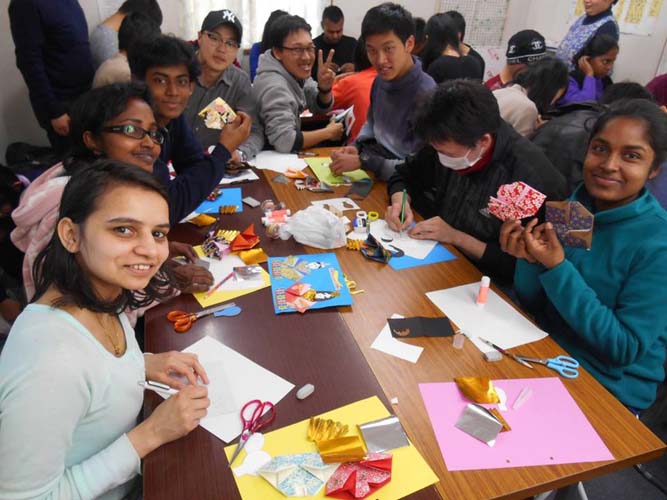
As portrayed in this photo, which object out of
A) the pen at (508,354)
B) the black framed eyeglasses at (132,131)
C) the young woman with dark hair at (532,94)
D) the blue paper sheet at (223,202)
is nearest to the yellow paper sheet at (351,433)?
the pen at (508,354)

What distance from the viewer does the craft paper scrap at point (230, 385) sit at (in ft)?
3.46

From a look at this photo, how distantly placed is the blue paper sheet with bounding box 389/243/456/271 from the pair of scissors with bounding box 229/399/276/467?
0.79 metres

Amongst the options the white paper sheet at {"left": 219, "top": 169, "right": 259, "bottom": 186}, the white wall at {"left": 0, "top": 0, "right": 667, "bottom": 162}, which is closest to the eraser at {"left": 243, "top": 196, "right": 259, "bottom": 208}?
the white paper sheet at {"left": 219, "top": 169, "right": 259, "bottom": 186}

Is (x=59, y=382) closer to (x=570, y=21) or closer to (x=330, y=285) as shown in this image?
(x=330, y=285)

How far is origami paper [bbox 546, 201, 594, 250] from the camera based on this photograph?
1.33 m

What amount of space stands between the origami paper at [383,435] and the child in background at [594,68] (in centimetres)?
375

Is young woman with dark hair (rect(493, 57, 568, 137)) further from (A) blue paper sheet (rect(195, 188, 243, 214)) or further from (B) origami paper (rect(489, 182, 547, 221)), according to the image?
(A) blue paper sheet (rect(195, 188, 243, 214))

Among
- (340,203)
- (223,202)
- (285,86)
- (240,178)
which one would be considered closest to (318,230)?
(340,203)

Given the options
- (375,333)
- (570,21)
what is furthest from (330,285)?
(570,21)

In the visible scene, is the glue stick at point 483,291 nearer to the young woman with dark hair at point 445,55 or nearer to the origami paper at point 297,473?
the origami paper at point 297,473

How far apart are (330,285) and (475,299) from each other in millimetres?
500

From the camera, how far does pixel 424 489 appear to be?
0.92 meters

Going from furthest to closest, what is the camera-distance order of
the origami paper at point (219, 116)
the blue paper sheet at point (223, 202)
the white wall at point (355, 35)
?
the white wall at point (355, 35)
the origami paper at point (219, 116)
the blue paper sheet at point (223, 202)

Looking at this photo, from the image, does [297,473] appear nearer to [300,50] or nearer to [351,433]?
[351,433]
